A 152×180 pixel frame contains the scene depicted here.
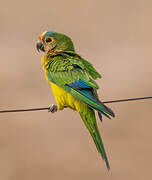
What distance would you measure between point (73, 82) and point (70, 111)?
91.8 inches

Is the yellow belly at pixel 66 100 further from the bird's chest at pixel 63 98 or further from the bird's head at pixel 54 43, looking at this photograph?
the bird's head at pixel 54 43

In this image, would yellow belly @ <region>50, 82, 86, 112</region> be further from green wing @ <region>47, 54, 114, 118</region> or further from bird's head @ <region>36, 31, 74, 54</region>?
bird's head @ <region>36, 31, 74, 54</region>

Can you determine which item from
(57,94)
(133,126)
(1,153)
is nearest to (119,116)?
(133,126)

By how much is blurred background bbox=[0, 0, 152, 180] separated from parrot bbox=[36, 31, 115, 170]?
5.01 ft

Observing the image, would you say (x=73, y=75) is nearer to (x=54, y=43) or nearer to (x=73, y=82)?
(x=73, y=82)

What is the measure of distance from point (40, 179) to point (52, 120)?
3.01 ft

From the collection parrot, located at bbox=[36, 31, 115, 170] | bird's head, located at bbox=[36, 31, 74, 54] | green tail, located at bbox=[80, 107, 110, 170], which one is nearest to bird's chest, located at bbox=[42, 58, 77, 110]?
parrot, located at bbox=[36, 31, 115, 170]

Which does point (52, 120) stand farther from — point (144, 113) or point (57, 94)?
point (57, 94)

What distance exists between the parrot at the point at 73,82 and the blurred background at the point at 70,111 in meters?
1.53

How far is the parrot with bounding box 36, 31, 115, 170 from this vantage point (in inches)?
158

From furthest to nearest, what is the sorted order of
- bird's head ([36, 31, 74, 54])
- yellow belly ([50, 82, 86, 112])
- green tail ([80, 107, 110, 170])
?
1. bird's head ([36, 31, 74, 54])
2. yellow belly ([50, 82, 86, 112])
3. green tail ([80, 107, 110, 170])

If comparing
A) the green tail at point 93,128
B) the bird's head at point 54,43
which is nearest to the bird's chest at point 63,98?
the green tail at point 93,128

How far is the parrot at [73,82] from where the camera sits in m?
4.01

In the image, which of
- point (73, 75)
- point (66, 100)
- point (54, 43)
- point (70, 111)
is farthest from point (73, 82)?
point (70, 111)
